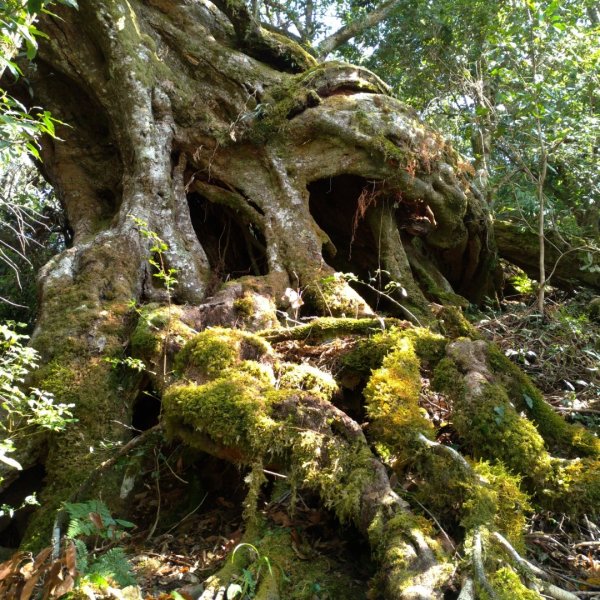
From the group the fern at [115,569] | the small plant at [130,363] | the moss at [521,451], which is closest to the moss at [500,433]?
the moss at [521,451]

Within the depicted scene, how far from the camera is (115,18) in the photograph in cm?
650

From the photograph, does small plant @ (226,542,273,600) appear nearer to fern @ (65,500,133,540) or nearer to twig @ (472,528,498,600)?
fern @ (65,500,133,540)

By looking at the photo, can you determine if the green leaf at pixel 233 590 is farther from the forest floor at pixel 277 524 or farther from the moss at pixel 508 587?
the moss at pixel 508 587

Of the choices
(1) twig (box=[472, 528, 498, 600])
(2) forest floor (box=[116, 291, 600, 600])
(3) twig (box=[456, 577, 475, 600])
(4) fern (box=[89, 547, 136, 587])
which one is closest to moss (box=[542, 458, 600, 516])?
(2) forest floor (box=[116, 291, 600, 600])

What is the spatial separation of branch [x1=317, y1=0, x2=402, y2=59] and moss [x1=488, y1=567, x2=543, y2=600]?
10.1 metres

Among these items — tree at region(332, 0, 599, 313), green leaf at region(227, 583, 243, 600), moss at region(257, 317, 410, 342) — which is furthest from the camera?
tree at region(332, 0, 599, 313)

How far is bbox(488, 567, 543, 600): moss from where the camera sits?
1903mm

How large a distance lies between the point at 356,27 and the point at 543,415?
9452 mm

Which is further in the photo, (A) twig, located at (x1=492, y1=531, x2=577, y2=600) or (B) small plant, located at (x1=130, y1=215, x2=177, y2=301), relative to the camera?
(B) small plant, located at (x1=130, y1=215, x2=177, y2=301)

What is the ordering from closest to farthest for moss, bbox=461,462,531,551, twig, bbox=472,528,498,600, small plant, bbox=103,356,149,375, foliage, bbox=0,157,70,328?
1. twig, bbox=472,528,498,600
2. moss, bbox=461,462,531,551
3. small plant, bbox=103,356,149,375
4. foliage, bbox=0,157,70,328

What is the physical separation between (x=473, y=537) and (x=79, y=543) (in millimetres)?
1719

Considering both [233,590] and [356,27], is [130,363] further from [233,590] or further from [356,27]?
[356,27]

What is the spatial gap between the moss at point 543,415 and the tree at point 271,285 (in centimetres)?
1

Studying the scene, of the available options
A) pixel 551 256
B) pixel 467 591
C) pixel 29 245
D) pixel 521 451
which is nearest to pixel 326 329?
pixel 521 451
